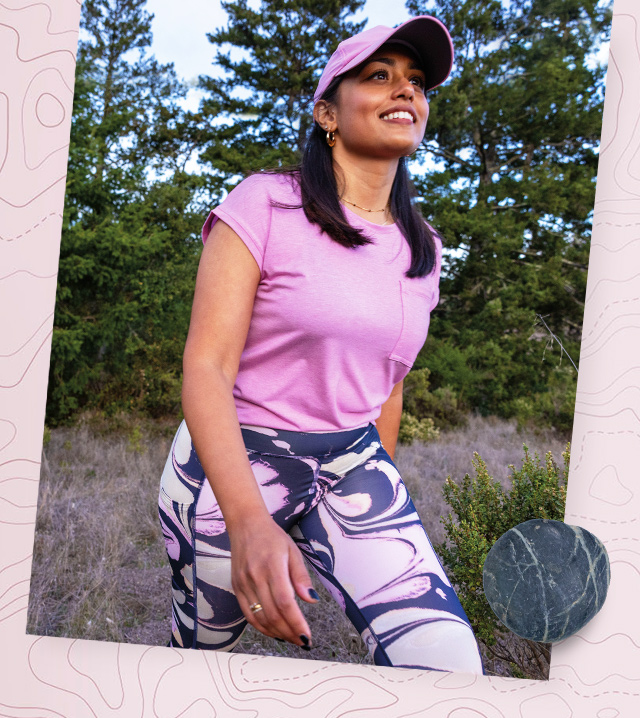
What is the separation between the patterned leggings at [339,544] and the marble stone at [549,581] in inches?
5.4

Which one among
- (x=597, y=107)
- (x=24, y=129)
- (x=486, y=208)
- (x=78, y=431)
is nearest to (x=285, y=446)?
(x=24, y=129)

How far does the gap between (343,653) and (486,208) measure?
166 cm

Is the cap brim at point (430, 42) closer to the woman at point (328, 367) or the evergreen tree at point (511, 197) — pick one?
the woman at point (328, 367)

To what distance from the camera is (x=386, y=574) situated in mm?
1087

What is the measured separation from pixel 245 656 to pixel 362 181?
105 cm

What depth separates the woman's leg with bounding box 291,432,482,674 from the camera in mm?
1070

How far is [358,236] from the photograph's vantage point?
1.21 meters

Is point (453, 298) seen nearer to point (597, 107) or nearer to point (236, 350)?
point (597, 107)

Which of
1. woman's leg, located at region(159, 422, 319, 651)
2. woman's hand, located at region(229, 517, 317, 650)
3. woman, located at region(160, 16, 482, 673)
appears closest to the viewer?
woman's hand, located at region(229, 517, 317, 650)

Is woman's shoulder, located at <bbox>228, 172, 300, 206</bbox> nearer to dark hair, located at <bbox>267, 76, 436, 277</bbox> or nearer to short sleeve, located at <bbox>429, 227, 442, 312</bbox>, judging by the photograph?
dark hair, located at <bbox>267, 76, 436, 277</bbox>

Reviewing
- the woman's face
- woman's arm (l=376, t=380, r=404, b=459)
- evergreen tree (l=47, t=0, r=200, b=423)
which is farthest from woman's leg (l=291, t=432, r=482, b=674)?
evergreen tree (l=47, t=0, r=200, b=423)

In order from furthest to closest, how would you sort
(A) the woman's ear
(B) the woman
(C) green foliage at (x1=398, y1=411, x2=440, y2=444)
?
(C) green foliage at (x1=398, y1=411, x2=440, y2=444)
(A) the woman's ear
(B) the woman

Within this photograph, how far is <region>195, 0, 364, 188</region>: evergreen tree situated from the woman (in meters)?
0.75

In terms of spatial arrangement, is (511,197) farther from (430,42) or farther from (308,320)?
(308,320)
